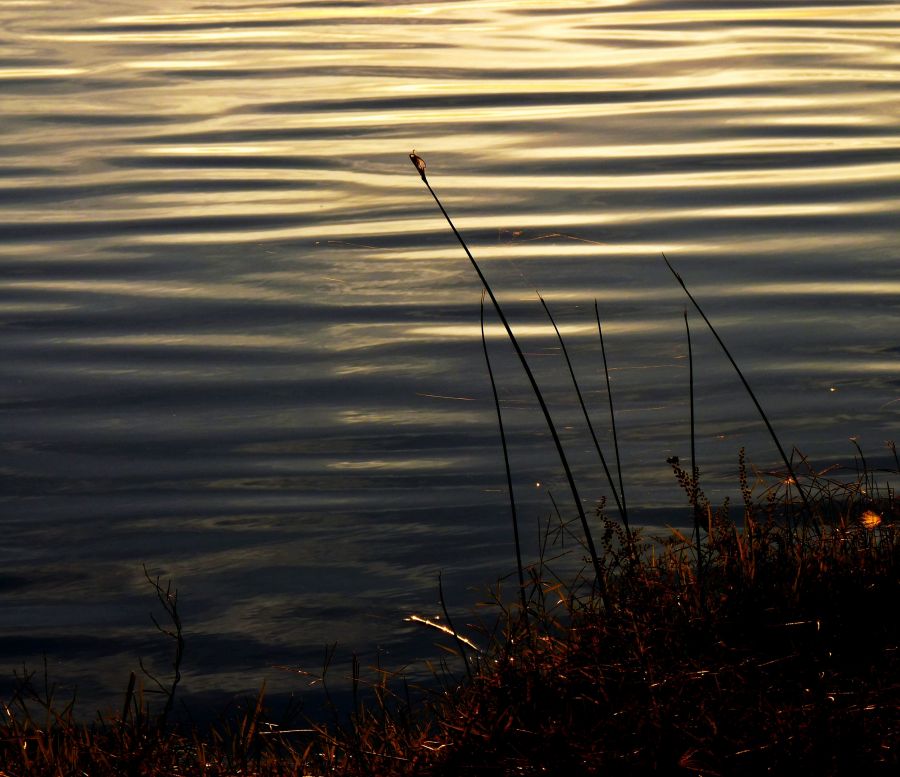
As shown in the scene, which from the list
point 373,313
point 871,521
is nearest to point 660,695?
point 871,521

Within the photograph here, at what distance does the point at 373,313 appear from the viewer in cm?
518

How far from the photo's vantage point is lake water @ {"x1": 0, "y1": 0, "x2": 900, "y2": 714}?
139 inches

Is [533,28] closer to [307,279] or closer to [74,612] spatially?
[307,279]

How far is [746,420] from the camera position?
4.19 m

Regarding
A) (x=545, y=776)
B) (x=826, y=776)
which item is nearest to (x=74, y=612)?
(x=545, y=776)

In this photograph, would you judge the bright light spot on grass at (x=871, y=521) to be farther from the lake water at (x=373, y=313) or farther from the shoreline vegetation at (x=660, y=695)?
the lake water at (x=373, y=313)

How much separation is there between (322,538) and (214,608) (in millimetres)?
396

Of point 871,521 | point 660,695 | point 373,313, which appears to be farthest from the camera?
point 373,313

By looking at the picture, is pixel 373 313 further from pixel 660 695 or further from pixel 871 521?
pixel 660 695

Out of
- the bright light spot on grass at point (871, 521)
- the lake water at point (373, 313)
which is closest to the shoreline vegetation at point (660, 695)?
the bright light spot on grass at point (871, 521)

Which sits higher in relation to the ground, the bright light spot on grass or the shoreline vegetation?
the bright light spot on grass

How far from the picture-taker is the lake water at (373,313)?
3543mm

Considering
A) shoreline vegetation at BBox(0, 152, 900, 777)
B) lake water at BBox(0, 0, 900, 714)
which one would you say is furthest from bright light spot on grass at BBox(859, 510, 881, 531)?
lake water at BBox(0, 0, 900, 714)

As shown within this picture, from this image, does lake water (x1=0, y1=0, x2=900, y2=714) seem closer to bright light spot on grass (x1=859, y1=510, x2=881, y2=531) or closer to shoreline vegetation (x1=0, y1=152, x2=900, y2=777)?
shoreline vegetation (x1=0, y1=152, x2=900, y2=777)
